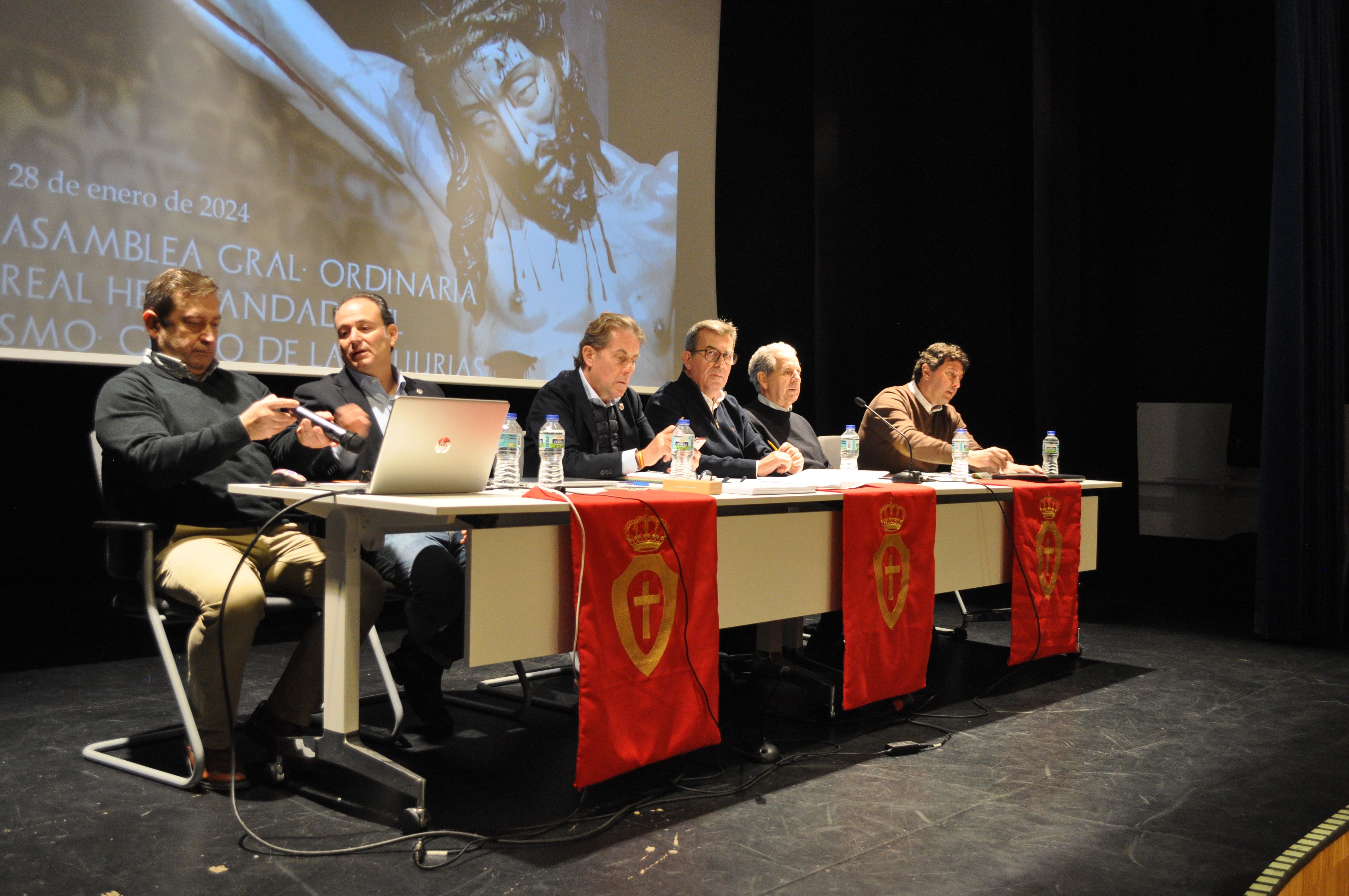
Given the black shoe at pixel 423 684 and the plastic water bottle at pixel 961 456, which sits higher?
the plastic water bottle at pixel 961 456

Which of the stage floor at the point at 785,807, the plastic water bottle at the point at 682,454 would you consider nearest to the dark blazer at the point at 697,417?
the plastic water bottle at the point at 682,454

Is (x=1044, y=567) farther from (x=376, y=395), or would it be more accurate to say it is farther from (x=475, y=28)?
(x=475, y=28)

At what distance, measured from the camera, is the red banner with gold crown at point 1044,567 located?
3.28m

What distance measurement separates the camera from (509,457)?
2416mm

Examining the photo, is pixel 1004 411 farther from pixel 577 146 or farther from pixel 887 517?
pixel 887 517

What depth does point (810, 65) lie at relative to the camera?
19.6 ft

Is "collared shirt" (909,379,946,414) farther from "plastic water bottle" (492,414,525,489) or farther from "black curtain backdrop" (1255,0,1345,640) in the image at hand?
"plastic water bottle" (492,414,525,489)

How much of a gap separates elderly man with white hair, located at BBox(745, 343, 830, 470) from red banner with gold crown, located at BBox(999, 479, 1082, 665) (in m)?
0.74

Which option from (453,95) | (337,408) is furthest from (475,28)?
(337,408)

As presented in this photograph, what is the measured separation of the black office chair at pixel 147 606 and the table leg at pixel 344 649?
0.90 feet

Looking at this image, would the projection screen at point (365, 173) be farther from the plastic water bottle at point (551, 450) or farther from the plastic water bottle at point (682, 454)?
the plastic water bottle at point (682, 454)

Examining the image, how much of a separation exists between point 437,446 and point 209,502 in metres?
0.70

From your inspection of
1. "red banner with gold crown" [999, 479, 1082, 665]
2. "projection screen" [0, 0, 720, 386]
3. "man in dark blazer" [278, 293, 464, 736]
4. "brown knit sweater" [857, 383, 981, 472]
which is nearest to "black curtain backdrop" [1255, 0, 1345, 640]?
"red banner with gold crown" [999, 479, 1082, 665]

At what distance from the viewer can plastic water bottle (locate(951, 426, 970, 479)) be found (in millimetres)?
3506
